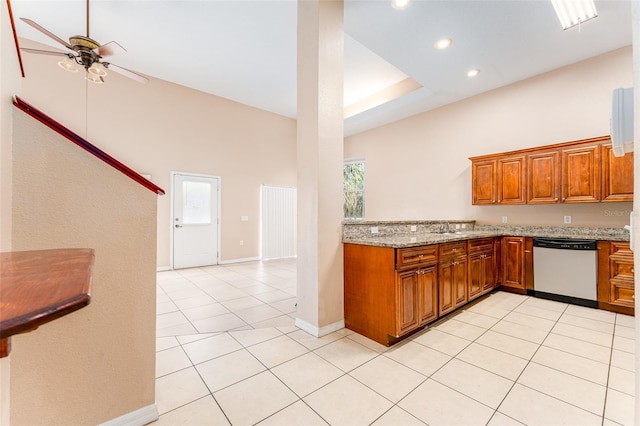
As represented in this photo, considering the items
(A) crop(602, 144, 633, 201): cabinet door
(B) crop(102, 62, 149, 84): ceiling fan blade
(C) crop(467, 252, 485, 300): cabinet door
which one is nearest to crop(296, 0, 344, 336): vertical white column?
(C) crop(467, 252, 485, 300): cabinet door

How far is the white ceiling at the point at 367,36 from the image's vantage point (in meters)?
3.01

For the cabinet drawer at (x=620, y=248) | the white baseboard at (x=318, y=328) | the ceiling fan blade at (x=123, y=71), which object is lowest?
the white baseboard at (x=318, y=328)

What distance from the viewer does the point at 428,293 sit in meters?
2.57

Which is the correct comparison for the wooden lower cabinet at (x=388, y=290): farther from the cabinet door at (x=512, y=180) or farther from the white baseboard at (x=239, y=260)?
the white baseboard at (x=239, y=260)

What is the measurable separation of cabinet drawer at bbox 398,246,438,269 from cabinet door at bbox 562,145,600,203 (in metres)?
2.51

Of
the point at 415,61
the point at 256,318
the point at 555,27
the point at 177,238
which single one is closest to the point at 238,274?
the point at 177,238

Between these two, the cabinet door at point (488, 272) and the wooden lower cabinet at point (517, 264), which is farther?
the wooden lower cabinet at point (517, 264)

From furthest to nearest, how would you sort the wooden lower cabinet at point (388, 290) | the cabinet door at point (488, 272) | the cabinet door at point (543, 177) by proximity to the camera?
1. the cabinet door at point (543, 177)
2. the cabinet door at point (488, 272)
3. the wooden lower cabinet at point (388, 290)

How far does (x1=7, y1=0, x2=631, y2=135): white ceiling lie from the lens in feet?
9.89

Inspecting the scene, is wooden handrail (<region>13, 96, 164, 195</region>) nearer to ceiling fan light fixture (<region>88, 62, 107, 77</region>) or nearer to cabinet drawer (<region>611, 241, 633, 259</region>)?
ceiling fan light fixture (<region>88, 62, 107, 77</region>)

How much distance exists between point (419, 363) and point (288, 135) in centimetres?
650

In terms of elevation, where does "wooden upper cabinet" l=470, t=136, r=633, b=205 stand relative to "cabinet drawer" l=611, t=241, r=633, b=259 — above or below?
above

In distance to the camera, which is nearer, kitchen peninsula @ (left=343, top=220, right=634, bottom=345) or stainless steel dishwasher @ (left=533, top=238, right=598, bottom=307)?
kitchen peninsula @ (left=343, top=220, right=634, bottom=345)

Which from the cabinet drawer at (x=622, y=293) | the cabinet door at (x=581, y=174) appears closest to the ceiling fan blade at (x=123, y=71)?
the cabinet door at (x=581, y=174)
